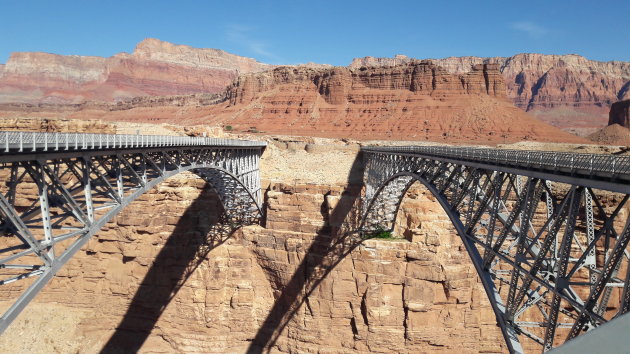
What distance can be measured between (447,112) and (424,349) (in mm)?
50516

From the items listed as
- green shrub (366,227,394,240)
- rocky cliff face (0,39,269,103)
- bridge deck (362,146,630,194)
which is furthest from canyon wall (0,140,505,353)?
rocky cliff face (0,39,269,103)

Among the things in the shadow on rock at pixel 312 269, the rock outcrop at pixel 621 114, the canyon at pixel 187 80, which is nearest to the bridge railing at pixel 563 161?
the shadow on rock at pixel 312 269

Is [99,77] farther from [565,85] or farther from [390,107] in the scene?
[565,85]

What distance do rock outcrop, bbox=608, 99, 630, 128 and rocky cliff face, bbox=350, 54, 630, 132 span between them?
3964cm

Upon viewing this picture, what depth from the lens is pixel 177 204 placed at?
33656mm

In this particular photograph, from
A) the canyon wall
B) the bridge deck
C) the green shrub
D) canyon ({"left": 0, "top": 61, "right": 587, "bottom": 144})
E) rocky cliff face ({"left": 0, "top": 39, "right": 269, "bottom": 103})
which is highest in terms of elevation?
rocky cliff face ({"left": 0, "top": 39, "right": 269, "bottom": 103})

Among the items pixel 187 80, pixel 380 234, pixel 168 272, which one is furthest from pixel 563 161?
pixel 187 80

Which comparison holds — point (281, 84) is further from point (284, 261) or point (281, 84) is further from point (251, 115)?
point (284, 261)

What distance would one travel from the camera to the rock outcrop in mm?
88000

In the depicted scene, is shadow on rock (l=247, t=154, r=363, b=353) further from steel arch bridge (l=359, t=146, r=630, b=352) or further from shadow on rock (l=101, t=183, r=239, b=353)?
steel arch bridge (l=359, t=146, r=630, b=352)

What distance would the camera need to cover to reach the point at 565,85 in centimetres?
14962

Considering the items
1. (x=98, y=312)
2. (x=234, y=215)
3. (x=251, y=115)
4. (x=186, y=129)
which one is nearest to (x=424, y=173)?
(x=234, y=215)

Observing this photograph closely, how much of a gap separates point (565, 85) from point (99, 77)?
605ft

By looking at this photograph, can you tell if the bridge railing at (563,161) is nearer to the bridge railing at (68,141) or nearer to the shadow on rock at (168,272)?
the bridge railing at (68,141)
